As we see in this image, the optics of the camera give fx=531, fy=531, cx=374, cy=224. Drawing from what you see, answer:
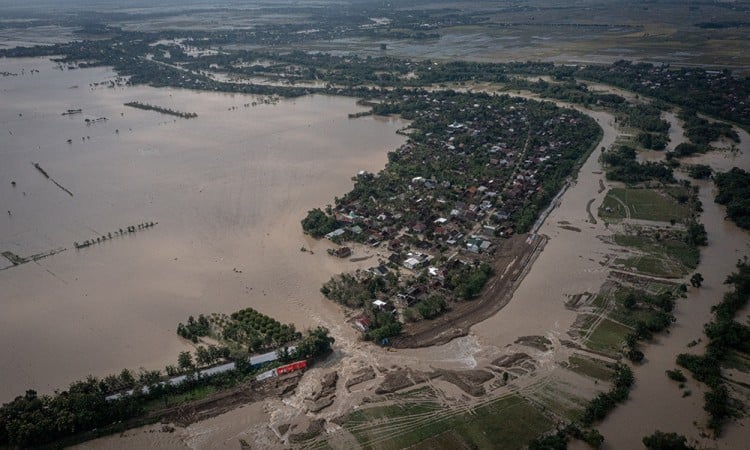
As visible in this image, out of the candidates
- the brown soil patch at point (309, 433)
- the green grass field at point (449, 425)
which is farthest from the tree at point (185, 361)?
the green grass field at point (449, 425)

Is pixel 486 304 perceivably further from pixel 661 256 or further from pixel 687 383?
pixel 661 256

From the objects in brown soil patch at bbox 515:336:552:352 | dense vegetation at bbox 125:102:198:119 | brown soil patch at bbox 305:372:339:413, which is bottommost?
brown soil patch at bbox 305:372:339:413

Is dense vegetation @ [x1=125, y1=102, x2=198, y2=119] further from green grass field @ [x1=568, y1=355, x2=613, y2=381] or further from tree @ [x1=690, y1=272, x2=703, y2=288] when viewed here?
tree @ [x1=690, y1=272, x2=703, y2=288]

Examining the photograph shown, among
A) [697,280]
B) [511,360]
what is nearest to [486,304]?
[511,360]

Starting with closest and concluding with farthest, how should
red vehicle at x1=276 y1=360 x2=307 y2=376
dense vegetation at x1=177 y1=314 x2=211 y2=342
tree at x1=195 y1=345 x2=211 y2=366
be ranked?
red vehicle at x1=276 y1=360 x2=307 y2=376 → tree at x1=195 y1=345 x2=211 y2=366 → dense vegetation at x1=177 y1=314 x2=211 y2=342

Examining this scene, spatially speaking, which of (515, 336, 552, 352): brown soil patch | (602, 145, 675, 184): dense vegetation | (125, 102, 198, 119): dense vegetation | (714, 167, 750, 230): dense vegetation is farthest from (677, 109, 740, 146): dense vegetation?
(125, 102, 198, 119): dense vegetation

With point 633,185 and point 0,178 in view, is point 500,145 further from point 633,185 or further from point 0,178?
point 0,178
